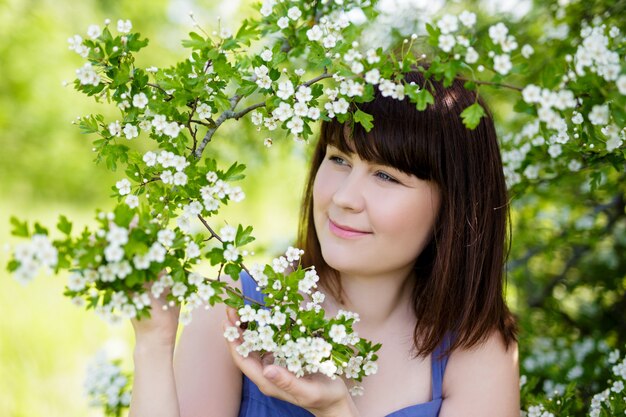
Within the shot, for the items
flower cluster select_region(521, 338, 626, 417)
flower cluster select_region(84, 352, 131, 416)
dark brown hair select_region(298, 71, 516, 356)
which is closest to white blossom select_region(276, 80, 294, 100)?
dark brown hair select_region(298, 71, 516, 356)

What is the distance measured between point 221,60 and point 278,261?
1.52 feet

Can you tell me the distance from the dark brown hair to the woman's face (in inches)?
1.7

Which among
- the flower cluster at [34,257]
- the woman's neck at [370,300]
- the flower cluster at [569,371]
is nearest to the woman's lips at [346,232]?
the woman's neck at [370,300]

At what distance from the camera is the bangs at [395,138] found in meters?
1.77

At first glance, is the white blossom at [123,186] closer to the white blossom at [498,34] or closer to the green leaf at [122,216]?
the green leaf at [122,216]

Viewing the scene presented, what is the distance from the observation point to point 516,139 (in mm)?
2314

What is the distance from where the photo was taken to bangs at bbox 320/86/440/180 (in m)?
1.77

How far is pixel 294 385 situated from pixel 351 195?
54cm

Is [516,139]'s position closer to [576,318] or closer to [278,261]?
[278,261]

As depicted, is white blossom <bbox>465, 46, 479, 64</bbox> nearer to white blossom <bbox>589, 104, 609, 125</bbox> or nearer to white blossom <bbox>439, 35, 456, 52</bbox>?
white blossom <bbox>439, 35, 456, 52</bbox>

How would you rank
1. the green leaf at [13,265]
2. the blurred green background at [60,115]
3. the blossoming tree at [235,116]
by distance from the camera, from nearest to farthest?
the green leaf at [13,265]
the blossoming tree at [235,116]
the blurred green background at [60,115]

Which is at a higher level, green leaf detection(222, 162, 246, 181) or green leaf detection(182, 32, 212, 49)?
green leaf detection(182, 32, 212, 49)

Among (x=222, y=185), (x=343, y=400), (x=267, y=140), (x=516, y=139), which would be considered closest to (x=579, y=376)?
(x=516, y=139)

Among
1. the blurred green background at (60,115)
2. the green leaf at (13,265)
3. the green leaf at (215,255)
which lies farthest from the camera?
the blurred green background at (60,115)
